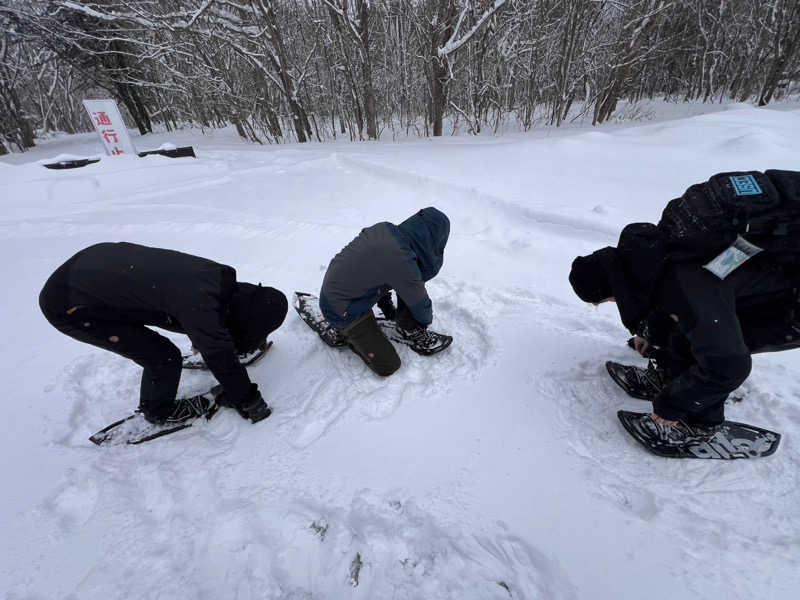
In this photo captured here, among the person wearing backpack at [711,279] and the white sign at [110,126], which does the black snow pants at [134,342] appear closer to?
the person wearing backpack at [711,279]

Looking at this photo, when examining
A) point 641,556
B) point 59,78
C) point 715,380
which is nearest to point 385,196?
point 715,380

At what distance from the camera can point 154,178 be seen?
218 inches

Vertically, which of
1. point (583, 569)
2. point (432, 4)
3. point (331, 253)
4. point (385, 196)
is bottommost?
point (583, 569)

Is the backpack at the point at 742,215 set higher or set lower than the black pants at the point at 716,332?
higher

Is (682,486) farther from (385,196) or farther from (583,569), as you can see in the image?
(385,196)

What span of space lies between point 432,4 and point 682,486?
912cm

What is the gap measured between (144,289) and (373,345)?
1.24 m

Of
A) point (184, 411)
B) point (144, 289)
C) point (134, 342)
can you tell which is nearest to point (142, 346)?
point (134, 342)

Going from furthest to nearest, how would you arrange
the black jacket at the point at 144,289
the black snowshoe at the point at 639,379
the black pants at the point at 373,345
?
the black pants at the point at 373,345
the black snowshoe at the point at 639,379
the black jacket at the point at 144,289

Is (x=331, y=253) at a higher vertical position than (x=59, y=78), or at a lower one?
lower

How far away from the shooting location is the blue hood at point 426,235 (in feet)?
6.70

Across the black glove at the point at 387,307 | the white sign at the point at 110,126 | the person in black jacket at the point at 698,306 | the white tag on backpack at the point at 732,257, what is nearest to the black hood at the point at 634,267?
the person in black jacket at the point at 698,306

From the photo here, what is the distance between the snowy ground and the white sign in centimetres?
364

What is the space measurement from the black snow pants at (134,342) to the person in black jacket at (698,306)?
217 centimetres
